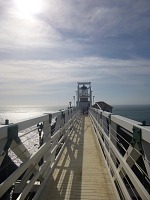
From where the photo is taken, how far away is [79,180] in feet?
16.3

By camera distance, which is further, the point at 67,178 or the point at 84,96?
the point at 84,96

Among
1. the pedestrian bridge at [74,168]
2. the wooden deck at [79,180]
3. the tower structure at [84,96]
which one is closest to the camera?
the pedestrian bridge at [74,168]

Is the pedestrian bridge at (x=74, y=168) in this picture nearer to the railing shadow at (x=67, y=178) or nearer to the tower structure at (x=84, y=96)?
the railing shadow at (x=67, y=178)

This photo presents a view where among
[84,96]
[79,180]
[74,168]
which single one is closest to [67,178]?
[79,180]

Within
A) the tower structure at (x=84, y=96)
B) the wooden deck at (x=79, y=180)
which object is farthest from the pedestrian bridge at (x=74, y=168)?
the tower structure at (x=84, y=96)

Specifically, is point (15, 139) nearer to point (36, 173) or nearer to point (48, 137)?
point (36, 173)

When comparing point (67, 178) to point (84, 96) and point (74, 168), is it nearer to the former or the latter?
point (74, 168)

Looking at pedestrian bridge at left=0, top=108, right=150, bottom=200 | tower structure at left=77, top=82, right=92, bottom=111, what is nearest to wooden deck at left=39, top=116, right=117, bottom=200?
pedestrian bridge at left=0, top=108, right=150, bottom=200

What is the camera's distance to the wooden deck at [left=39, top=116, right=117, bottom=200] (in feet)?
13.5

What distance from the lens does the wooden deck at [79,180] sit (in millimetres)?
4126

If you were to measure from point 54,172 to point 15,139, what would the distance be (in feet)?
9.79

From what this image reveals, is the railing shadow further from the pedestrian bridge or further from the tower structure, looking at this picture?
the tower structure

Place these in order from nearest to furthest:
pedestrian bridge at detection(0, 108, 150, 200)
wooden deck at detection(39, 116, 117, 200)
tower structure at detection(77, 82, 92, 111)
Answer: pedestrian bridge at detection(0, 108, 150, 200)
wooden deck at detection(39, 116, 117, 200)
tower structure at detection(77, 82, 92, 111)

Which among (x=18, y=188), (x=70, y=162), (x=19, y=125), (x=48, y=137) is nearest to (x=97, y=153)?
(x=70, y=162)
